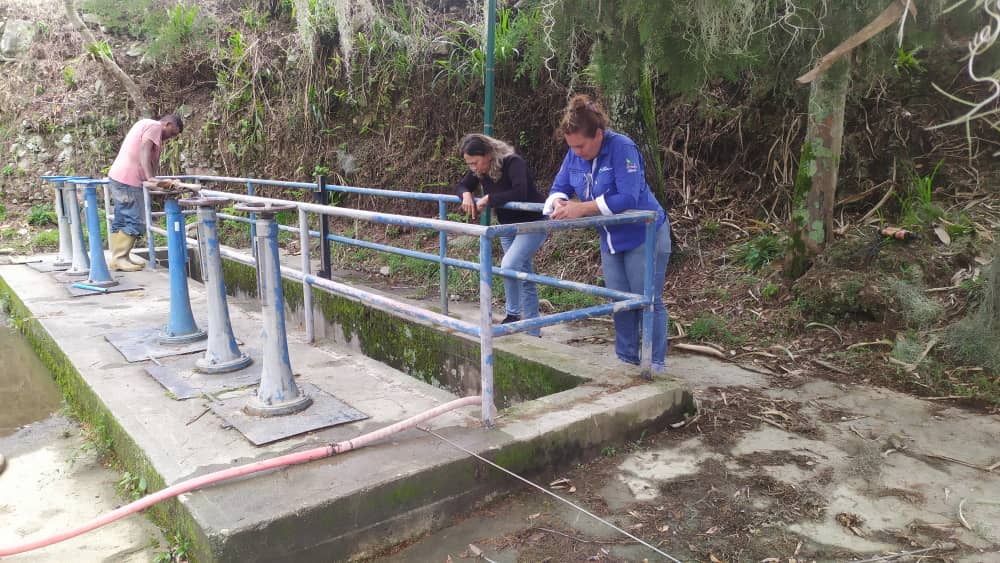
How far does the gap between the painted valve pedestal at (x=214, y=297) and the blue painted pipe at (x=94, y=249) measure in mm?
2770

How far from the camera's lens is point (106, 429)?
3.26m

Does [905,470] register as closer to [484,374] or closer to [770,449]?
[770,449]

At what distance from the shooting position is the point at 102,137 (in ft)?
39.4

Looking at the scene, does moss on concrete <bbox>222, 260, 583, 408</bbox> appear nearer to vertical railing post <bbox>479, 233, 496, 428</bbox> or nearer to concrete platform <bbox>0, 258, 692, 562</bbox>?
concrete platform <bbox>0, 258, 692, 562</bbox>

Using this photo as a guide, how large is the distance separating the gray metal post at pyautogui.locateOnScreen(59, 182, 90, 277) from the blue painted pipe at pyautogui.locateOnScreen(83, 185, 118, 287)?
27cm

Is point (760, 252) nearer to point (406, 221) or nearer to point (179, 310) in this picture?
point (406, 221)

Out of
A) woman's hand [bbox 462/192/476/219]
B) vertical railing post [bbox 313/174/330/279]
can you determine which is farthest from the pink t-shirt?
woman's hand [bbox 462/192/476/219]

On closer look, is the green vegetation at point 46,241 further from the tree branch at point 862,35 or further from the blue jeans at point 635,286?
the tree branch at point 862,35

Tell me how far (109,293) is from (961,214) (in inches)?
269

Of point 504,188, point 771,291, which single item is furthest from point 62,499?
point 771,291

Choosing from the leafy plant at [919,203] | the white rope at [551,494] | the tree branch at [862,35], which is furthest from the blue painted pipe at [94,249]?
the leafy plant at [919,203]

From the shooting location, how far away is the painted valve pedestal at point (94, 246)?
595cm

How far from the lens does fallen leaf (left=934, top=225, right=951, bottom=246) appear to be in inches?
203

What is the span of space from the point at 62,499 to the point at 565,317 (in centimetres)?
227
